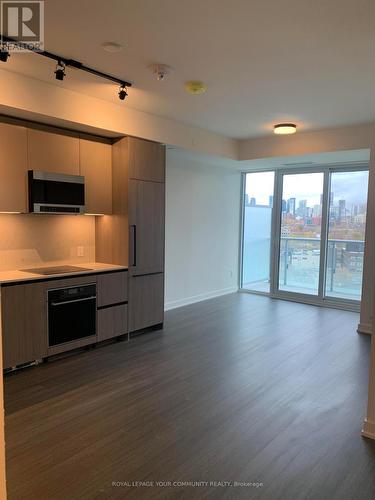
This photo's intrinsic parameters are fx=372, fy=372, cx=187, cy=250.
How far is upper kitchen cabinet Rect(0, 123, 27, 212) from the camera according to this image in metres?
3.55

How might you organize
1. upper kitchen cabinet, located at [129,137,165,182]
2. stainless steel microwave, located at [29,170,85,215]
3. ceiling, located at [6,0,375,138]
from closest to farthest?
ceiling, located at [6,0,375,138] → stainless steel microwave, located at [29,170,85,215] → upper kitchen cabinet, located at [129,137,165,182]

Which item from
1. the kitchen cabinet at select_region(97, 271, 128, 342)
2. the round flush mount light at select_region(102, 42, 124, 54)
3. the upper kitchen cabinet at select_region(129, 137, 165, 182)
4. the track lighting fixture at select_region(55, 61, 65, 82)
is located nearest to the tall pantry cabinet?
the upper kitchen cabinet at select_region(129, 137, 165, 182)

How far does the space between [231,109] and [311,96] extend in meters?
0.95

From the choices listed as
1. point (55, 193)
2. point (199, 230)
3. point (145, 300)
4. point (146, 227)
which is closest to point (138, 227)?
point (146, 227)

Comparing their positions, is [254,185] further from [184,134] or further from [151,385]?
[151,385]

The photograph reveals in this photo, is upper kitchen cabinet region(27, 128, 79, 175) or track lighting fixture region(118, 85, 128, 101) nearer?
track lighting fixture region(118, 85, 128, 101)

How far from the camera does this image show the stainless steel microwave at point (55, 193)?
3762mm

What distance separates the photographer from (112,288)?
14.4 ft

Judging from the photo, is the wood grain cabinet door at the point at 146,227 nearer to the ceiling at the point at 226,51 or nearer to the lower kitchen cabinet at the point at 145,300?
the lower kitchen cabinet at the point at 145,300

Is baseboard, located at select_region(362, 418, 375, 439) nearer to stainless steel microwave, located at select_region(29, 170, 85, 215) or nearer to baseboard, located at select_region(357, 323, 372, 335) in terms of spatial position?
baseboard, located at select_region(357, 323, 372, 335)

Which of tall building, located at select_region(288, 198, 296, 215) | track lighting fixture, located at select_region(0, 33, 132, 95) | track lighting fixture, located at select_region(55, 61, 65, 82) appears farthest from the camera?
tall building, located at select_region(288, 198, 296, 215)

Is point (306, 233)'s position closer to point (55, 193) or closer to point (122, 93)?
point (122, 93)

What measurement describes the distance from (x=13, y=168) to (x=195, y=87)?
195 centimetres

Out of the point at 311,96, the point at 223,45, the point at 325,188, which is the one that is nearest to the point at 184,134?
the point at 311,96
